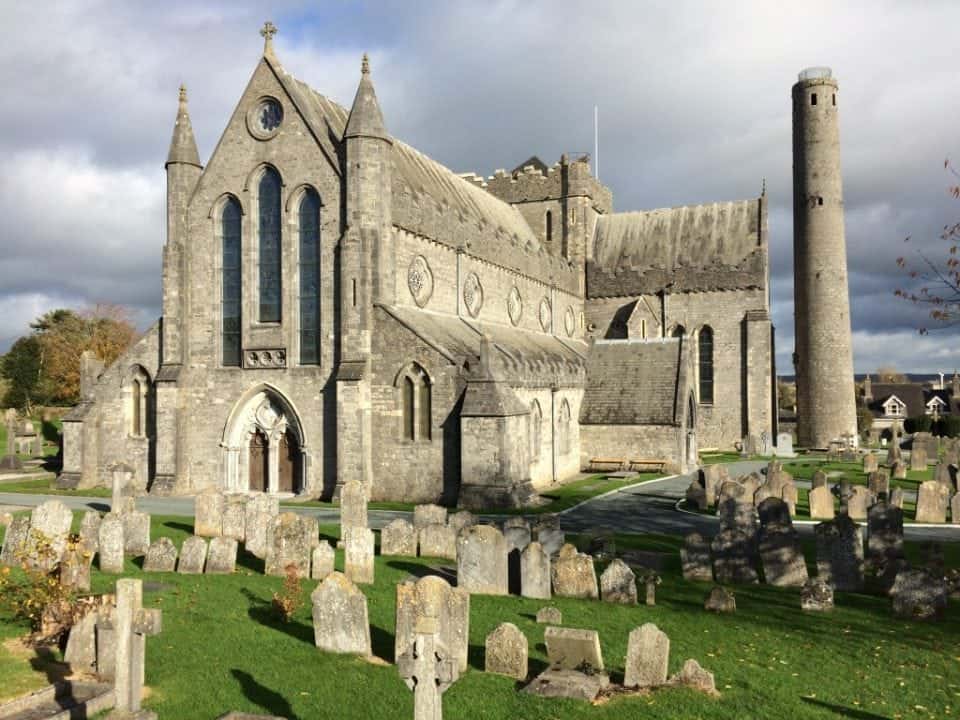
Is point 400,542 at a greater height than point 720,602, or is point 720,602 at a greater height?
point 400,542

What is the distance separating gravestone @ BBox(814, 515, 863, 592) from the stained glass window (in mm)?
19375

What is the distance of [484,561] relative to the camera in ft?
47.6

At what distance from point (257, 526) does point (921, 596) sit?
40.8 feet

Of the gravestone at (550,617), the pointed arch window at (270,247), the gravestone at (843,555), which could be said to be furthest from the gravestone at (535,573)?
the pointed arch window at (270,247)

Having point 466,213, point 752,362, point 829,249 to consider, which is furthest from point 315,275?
point 829,249

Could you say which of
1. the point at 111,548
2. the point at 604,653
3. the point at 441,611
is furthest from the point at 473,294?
the point at 441,611

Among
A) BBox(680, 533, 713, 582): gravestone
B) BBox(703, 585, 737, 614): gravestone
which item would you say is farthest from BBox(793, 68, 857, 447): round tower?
BBox(703, 585, 737, 614): gravestone

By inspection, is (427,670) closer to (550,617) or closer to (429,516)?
(550,617)

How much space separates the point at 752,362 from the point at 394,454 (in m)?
24.2

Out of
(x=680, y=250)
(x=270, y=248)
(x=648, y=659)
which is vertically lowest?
(x=648, y=659)

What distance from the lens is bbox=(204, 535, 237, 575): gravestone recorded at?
1577 centimetres

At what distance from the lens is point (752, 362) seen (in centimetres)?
4362

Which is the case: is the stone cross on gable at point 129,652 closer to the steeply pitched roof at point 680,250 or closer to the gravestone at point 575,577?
the gravestone at point 575,577

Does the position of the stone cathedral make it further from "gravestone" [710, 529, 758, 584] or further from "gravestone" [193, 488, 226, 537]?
"gravestone" [710, 529, 758, 584]
